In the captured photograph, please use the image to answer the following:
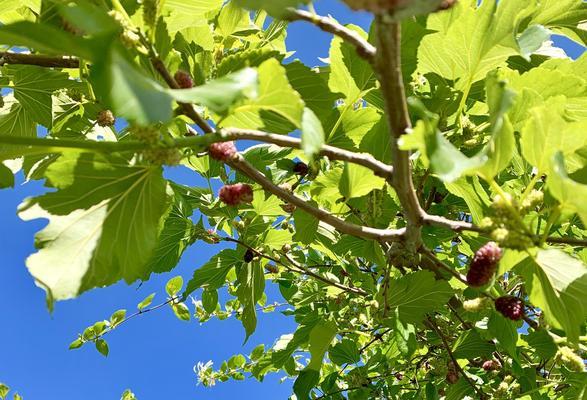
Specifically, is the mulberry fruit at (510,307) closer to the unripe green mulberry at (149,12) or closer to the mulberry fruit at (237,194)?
the mulberry fruit at (237,194)

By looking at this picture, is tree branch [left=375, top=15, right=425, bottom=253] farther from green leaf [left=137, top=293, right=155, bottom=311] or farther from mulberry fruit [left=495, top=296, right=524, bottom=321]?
green leaf [left=137, top=293, right=155, bottom=311]

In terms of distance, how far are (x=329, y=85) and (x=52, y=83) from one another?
0.72m

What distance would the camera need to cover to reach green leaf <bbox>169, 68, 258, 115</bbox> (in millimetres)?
520

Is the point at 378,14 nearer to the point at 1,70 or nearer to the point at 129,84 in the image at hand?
the point at 129,84

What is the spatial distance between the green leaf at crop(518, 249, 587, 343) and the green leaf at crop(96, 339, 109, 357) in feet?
7.34

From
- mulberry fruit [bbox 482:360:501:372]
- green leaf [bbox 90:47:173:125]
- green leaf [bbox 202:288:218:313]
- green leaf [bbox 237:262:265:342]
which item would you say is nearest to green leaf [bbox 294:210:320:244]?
green leaf [bbox 237:262:265:342]

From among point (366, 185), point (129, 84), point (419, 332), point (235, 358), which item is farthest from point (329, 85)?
point (235, 358)

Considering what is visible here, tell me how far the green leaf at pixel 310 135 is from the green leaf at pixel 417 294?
715mm

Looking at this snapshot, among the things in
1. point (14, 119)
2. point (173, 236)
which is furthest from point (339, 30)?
point (14, 119)

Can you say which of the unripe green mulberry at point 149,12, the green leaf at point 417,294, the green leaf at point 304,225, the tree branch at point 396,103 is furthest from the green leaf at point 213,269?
the unripe green mulberry at point 149,12

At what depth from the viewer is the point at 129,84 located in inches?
19.0

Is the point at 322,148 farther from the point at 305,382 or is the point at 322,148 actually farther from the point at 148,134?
the point at 305,382

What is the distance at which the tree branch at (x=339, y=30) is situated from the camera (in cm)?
58

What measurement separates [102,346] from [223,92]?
243cm
